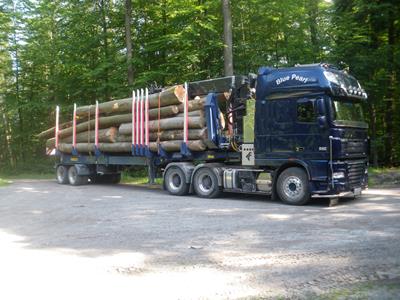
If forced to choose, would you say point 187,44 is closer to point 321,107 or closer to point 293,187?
point 321,107

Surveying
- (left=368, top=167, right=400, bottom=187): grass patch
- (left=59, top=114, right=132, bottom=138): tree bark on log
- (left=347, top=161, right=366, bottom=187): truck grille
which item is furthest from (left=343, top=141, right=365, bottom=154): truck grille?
(left=59, top=114, right=132, bottom=138): tree bark on log

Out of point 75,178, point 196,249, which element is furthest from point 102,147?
point 196,249

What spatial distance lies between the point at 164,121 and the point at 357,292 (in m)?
10.9

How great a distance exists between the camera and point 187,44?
21141mm

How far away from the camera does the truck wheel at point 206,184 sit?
13.7 metres

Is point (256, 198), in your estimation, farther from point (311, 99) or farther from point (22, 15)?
point (22, 15)

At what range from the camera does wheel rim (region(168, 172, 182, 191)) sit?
48.5 feet

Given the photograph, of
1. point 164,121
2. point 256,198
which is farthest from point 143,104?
point 256,198

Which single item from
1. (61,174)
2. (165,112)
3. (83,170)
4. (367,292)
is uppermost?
(165,112)

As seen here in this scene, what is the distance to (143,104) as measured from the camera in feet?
52.3

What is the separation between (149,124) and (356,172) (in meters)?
7.14

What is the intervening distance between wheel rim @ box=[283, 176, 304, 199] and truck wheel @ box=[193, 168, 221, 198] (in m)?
2.32

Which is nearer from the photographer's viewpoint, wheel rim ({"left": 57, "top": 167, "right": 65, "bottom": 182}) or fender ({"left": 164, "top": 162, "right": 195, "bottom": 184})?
fender ({"left": 164, "top": 162, "right": 195, "bottom": 184})

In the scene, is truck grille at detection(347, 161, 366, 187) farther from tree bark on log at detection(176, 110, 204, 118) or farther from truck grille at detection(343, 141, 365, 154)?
tree bark on log at detection(176, 110, 204, 118)
